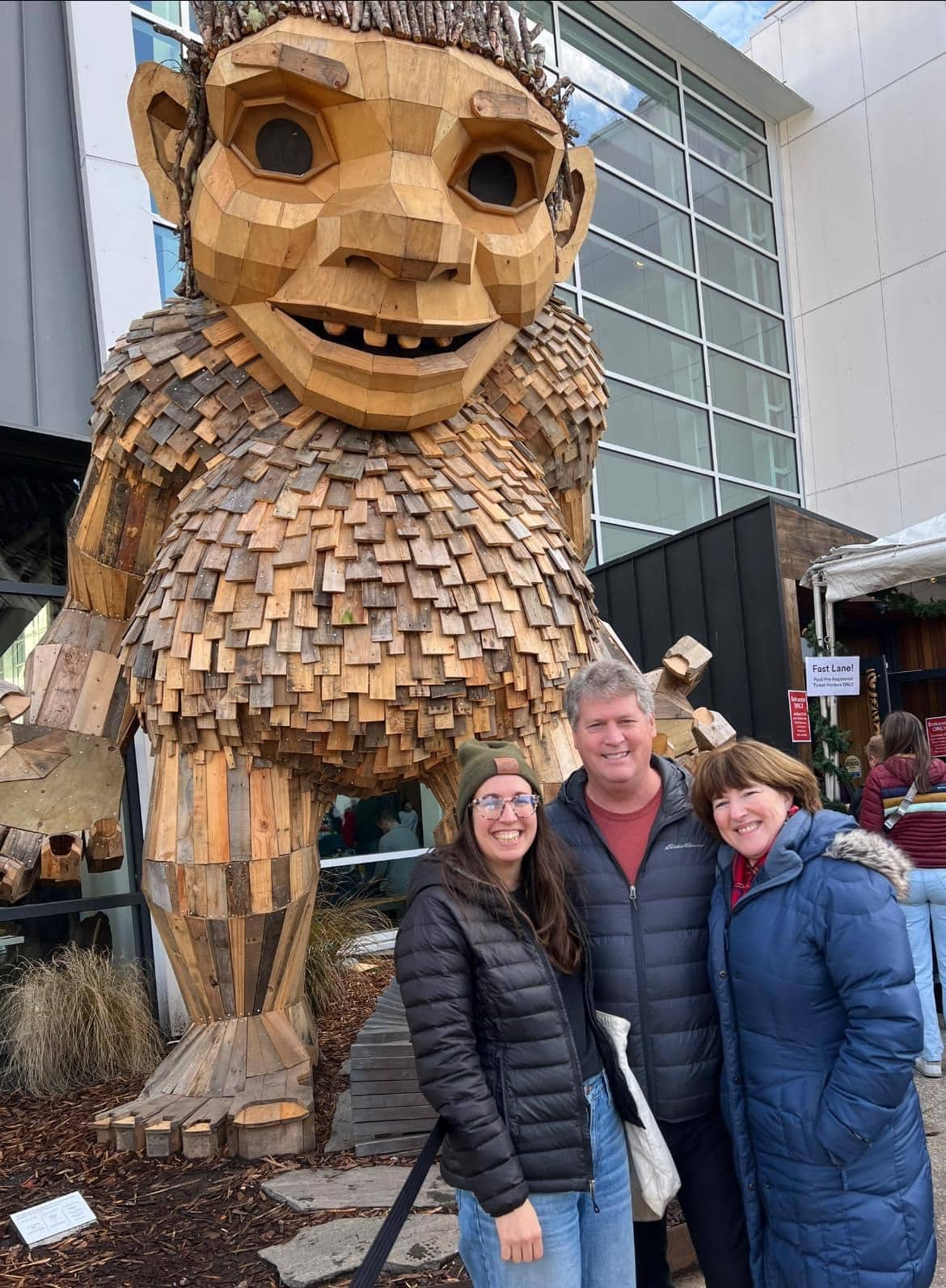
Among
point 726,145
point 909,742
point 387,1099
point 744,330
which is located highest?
point 726,145

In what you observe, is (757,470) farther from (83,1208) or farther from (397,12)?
(83,1208)

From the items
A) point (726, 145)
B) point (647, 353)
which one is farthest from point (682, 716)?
point (726, 145)

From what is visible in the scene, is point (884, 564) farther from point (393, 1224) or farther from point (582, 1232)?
point (393, 1224)

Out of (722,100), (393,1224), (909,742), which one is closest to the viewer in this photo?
(393,1224)

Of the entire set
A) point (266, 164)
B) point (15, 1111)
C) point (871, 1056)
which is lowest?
point (15, 1111)

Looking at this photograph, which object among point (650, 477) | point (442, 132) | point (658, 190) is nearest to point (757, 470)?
point (650, 477)

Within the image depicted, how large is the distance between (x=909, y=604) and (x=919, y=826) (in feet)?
8.45

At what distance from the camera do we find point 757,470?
918 centimetres

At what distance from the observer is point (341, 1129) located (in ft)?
7.48

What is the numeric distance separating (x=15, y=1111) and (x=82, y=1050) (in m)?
0.27

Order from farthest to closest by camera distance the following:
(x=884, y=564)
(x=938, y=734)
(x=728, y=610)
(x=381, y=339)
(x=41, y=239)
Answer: (x=938, y=734) → (x=728, y=610) → (x=884, y=564) → (x=41, y=239) → (x=381, y=339)

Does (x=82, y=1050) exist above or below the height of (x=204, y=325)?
below

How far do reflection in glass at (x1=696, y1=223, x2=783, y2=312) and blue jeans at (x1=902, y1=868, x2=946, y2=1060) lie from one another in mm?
7064

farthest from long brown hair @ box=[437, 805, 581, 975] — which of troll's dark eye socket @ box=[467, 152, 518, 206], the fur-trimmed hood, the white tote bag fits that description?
troll's dark eye socket @ box=[467, 152, 518, 206]
